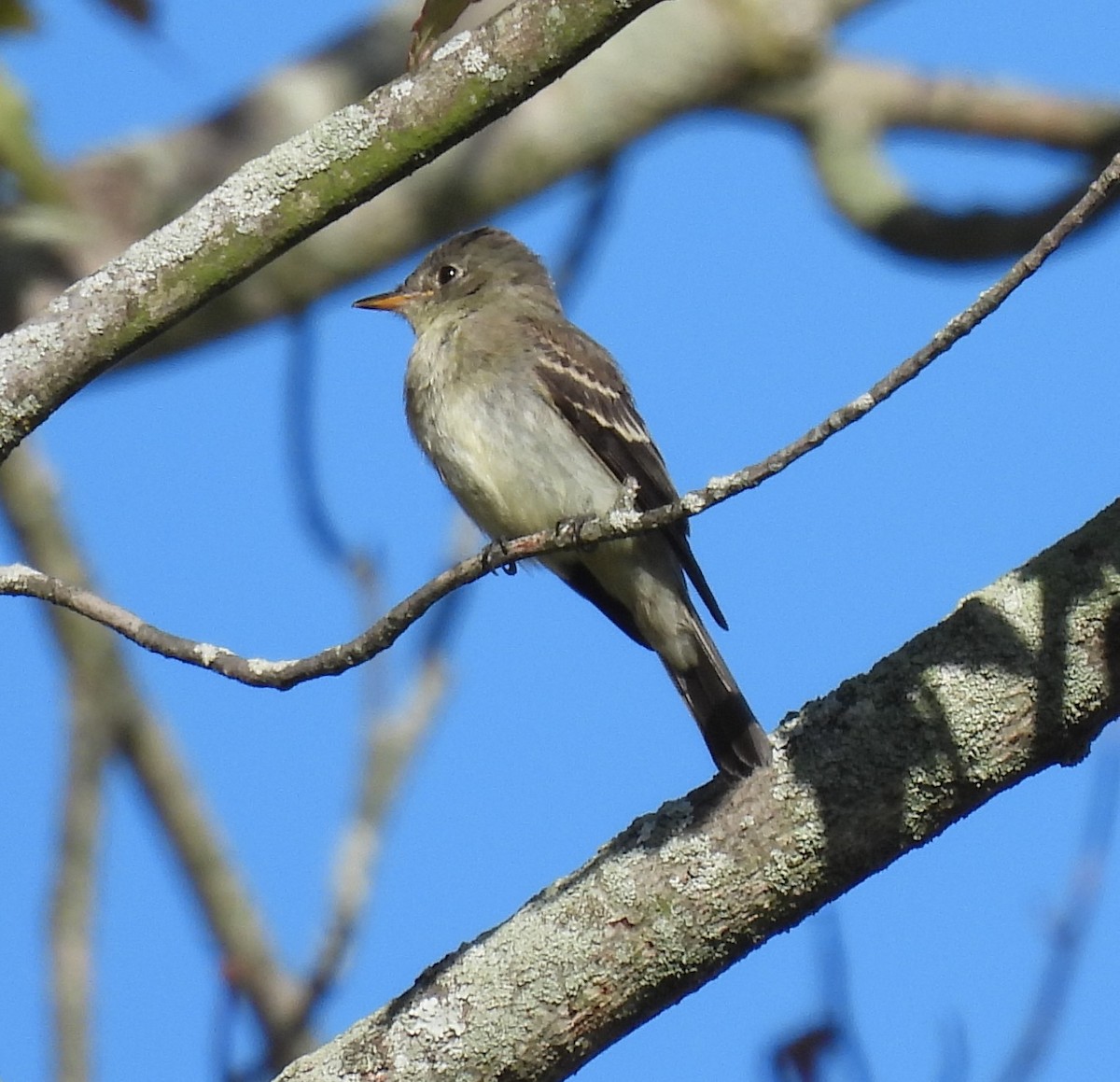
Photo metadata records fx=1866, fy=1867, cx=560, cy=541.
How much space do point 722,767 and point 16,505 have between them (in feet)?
12.6

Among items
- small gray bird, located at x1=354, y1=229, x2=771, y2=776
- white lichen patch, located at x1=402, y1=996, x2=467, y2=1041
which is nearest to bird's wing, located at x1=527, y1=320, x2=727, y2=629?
small gray bird, located at x1=354, y1=229, x2=771, y2=776

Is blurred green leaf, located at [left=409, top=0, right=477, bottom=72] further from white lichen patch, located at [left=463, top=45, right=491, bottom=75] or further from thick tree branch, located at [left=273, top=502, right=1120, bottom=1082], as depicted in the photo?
thick tree branch, located at [left=273, top=502, right=1120, bottom=1082]

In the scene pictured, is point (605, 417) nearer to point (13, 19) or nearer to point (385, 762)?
point (385, 762)

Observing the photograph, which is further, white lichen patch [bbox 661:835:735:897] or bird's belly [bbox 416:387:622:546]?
bird's belly [bbox 416:387:622:546]

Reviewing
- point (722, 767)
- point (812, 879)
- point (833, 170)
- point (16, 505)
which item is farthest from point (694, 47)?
point (812, 879)

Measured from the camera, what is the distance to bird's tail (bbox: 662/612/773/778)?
12.3 ft

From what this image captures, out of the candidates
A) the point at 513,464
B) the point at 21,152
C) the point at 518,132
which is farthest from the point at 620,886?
the point at 518,132

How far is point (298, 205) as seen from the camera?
319 cm

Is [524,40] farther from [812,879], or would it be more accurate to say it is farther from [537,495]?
[537,495]

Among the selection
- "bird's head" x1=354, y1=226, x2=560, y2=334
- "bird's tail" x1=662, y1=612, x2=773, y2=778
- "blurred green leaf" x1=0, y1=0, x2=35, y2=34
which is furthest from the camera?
"bird's head" x1=354, y1=226, x2=560, y2=334

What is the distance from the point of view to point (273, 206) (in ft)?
10.5

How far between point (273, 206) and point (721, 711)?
2127mm

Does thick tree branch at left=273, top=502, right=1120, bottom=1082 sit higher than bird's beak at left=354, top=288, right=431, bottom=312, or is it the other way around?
bird's beak at left=354, top=288, right=431, bottom=312

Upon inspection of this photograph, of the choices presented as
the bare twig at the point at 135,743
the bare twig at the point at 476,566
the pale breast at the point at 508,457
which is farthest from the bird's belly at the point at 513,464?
the bare twig at the point at 476,566
